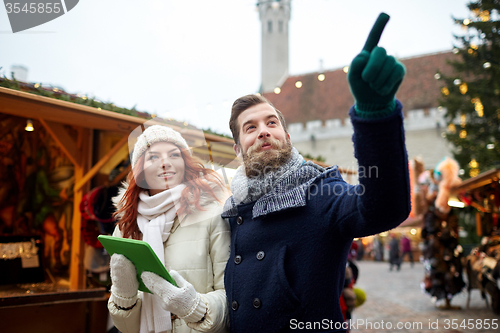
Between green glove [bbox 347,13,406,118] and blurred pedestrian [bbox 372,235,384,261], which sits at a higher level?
green glove [bbox 347,13,406,118]

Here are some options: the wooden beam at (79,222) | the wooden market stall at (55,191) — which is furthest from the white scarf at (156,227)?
the wooden beam at (79,222)

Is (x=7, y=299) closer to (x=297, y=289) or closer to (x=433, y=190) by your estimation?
(x=297, y=289)

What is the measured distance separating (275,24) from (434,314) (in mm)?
32435

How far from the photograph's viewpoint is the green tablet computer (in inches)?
55.9

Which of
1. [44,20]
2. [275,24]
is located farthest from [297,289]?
[275,24]

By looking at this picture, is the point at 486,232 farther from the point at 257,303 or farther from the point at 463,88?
the point at 257,303

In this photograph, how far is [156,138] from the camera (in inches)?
77.2

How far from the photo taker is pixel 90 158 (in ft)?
14.8

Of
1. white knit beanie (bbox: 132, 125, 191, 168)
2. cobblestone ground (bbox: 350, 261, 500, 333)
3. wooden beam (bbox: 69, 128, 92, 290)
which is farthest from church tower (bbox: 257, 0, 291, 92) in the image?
white knit beanie (bbox: 132, 125, 191, 168)

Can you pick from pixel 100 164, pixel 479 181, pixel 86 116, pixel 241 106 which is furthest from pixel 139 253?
pixel 479 181

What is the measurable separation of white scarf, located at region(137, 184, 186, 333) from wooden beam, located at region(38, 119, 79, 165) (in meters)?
2.59

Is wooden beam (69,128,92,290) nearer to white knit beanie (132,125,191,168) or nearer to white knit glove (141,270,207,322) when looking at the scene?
white knit beanie (132,125,191,168)

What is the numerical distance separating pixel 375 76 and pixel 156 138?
4.26ft

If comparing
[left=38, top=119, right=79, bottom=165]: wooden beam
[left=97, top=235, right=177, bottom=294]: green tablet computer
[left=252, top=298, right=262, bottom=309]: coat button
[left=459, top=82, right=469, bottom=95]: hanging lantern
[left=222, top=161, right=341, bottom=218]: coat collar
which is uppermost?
[left=459, top=82, right=469, bottom=95]: hanging lantern
